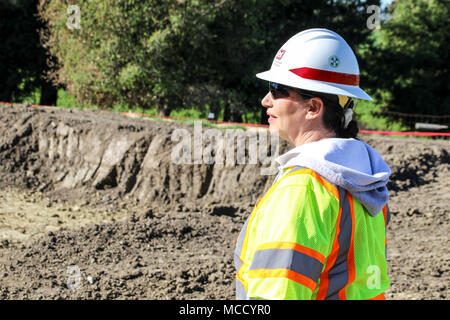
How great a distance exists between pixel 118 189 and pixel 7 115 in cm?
453

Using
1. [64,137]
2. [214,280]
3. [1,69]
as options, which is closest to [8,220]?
[64,137]

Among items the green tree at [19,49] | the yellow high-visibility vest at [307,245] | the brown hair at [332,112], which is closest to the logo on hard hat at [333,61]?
the brown hair at [332,112]

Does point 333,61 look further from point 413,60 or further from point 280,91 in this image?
point 413,60

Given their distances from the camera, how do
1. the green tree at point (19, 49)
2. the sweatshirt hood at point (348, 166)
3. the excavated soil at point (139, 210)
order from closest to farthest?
the sweatshirt hood at point (348, 166) → the excavated soil at point (139, 210) → the green tree at point (19, 49)

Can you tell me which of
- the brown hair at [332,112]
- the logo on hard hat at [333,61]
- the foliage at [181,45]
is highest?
the foliage at [181,45]

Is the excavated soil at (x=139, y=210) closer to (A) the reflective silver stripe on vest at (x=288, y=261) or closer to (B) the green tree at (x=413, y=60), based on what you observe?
(A) the reflective silver stripe on vest at (x=288, y=261)

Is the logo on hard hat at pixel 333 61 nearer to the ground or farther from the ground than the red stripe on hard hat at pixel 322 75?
farther from the ground

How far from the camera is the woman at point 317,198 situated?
1374 millimetres

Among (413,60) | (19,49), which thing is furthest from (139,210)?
(413,60)

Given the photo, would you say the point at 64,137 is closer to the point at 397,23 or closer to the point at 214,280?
the point at 214,280

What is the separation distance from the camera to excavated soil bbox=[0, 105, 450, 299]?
17.6ft

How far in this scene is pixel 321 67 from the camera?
1622mm

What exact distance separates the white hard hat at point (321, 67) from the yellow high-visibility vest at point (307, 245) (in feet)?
1.07

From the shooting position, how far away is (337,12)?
18.3 m
